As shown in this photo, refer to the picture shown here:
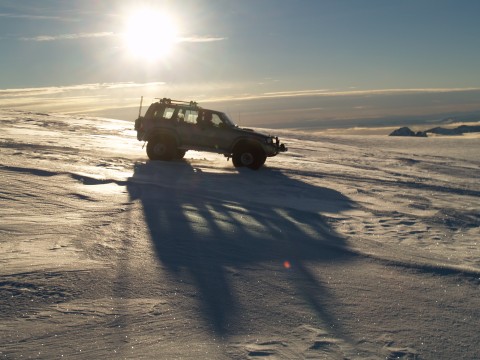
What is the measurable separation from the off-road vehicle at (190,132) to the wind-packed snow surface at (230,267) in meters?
2.13

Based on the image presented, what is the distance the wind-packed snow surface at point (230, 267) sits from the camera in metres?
4.21

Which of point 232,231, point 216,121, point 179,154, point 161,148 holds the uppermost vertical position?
point 216,121

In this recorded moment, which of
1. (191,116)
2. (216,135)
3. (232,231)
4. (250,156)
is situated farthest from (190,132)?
(232,231)

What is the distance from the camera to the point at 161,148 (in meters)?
14.5

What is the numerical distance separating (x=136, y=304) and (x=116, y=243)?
196 centimetres

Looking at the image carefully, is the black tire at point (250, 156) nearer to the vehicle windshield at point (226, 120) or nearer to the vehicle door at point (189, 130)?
the vehicle windshield at point (226, 120)

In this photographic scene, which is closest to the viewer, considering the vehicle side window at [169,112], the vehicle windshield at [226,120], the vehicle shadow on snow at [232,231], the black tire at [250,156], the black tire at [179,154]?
the vehicle shadow on snow at [232,231]

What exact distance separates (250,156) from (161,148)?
Answer: 8.73 ft

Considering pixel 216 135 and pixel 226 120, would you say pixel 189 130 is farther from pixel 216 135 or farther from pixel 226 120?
pixel 226 120

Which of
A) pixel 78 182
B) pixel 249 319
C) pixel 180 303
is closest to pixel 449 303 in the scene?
pixel 249 319

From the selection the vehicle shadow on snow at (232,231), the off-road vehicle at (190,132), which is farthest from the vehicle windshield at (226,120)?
the vehicle shadow on snow at (232,231)

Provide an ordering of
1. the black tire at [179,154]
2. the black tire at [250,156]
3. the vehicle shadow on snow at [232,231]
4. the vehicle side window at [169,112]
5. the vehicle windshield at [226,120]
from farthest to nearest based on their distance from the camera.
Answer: the black tire at [179,154], the vehicle side window at [169,112], the vehicle windshield at [226,120], the black tire at [250,156], the vehicle shadow on snow at [232,231]

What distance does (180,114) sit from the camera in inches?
572

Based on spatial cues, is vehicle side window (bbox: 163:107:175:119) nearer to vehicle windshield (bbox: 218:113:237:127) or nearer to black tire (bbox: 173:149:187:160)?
black tire (bbox: 173:149:187:160)
